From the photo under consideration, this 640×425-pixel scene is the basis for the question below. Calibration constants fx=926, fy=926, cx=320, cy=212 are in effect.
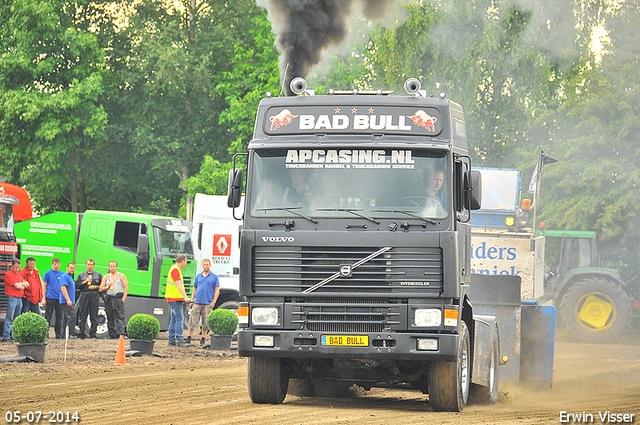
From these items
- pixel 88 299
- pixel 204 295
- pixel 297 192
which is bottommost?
pixel 88 299

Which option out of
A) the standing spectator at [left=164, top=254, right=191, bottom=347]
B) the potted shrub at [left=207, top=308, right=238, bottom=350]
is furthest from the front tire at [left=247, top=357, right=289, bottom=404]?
the standing spectator at [left=164, top=254, right=191, bottom=347]

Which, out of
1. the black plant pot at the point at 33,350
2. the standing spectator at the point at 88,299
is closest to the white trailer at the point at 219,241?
the standing spectator at the point at 88,299

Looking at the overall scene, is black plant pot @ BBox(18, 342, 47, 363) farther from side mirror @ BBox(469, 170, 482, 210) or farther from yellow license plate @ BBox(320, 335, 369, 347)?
side mirror @ BBox(469, 170, 482, 210)

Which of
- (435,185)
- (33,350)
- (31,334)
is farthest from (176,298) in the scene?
(435,185)

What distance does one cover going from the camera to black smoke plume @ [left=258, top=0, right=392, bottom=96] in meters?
15.2

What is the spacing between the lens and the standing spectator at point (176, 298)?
64.7 feet

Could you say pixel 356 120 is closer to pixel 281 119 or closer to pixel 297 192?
pixel 281 119

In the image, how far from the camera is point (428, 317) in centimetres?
977

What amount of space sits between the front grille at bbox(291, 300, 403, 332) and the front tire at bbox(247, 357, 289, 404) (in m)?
0.89

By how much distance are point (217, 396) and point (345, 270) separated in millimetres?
3082

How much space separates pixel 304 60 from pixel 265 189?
18.7 ft

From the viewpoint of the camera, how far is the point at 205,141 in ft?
130

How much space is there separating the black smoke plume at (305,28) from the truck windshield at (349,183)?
490 cm

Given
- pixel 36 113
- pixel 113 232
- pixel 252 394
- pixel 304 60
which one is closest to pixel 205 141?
pixel 36 113
